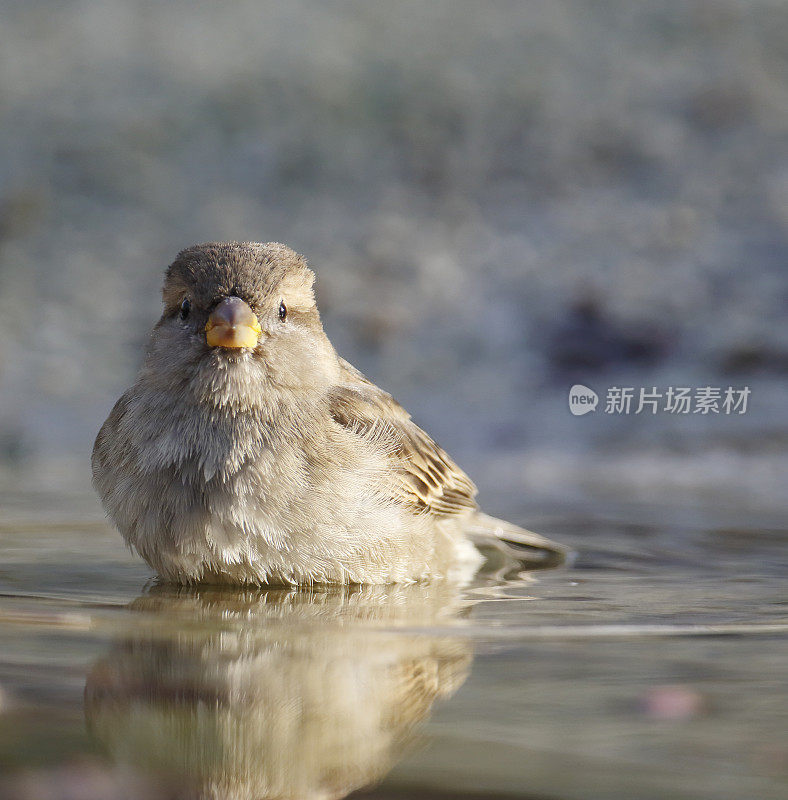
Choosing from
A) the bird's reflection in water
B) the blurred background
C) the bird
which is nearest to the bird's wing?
the bird

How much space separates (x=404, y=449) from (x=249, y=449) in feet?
2.65

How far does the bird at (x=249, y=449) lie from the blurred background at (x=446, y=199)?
143 inches

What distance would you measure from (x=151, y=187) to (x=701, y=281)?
5.16m

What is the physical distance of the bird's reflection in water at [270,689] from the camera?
7.00 ft

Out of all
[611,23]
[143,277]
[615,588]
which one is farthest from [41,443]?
[611,23]

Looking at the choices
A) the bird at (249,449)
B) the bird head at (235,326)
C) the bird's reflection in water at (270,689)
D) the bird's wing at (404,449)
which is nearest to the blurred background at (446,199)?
the bird's wing at (404,449)

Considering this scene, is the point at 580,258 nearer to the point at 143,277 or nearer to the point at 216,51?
the point at 143,277

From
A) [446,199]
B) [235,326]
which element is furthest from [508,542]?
[446,199]

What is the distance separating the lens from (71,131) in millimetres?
12859

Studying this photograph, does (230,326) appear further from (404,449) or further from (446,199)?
(446,199)

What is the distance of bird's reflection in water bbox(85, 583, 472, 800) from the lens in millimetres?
2135

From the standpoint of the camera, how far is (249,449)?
158 inches

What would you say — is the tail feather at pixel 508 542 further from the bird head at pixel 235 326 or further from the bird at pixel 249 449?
the bird head at pixel 235 326

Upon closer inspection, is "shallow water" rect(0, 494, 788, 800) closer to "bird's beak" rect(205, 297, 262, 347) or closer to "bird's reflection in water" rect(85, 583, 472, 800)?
"bird's reflection in water" rect(85, 583, 472, 800)
